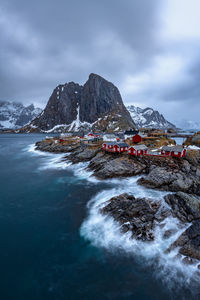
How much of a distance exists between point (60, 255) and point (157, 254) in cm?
936

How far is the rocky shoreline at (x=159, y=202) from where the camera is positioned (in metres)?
13.6

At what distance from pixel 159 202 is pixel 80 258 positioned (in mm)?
12286

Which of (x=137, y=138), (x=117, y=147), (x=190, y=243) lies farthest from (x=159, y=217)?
(x=137, y=138)

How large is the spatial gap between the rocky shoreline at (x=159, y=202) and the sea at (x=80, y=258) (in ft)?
2.94

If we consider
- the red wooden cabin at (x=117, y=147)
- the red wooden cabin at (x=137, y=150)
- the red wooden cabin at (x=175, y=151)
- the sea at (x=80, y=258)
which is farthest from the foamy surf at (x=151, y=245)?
the red wooden cabin at (x=117, y=147)

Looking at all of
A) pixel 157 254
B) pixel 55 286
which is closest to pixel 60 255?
pixel 55 286

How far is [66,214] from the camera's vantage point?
20000 millimetres

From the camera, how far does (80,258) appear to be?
13.4 meters

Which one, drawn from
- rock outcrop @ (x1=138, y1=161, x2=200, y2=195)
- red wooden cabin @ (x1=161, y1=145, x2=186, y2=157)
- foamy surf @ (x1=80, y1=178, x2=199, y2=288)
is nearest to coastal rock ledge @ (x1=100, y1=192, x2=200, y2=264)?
foamy surf @ (x1=80, y1=178, x2=199, y2=288)

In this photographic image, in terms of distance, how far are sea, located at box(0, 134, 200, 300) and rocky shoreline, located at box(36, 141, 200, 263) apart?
2.94 feet

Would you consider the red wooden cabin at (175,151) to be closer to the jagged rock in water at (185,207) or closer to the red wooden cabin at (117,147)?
the red wooden cabin at (117,147)

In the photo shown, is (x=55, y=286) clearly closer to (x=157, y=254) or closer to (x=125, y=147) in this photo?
(x=157, y=254)

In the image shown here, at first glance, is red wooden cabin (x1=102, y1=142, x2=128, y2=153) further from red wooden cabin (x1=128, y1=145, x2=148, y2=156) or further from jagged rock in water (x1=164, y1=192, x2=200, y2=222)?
jagged rock in water (x1=164, y1=192, x2=200, y2=222)

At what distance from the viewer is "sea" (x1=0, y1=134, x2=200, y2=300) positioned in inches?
418
